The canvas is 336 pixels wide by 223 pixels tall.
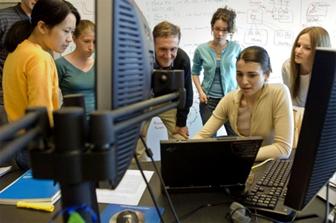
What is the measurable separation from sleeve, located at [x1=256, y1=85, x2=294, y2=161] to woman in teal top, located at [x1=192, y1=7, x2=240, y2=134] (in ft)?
3.98

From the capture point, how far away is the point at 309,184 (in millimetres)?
705

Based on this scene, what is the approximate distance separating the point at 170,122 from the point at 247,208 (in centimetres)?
172

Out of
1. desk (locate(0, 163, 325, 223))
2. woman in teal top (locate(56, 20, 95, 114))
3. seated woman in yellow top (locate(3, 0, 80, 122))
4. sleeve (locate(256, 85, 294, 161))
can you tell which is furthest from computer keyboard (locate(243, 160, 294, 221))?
woman in teal top (locate(56, 20, 95, 114))

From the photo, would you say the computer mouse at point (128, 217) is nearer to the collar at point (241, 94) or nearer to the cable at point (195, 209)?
the cable at point (195, 209)

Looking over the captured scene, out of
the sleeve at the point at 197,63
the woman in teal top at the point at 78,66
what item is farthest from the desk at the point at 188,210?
the sleeve at the point at 197,63

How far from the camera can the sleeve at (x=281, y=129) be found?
1575mm

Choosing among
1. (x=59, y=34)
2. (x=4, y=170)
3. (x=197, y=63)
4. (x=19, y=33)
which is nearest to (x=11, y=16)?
(x=19, y=33)

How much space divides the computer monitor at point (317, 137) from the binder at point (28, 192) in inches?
27.6

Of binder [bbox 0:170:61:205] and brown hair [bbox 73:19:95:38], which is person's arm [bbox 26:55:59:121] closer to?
binder [bbox 0:170:61:205]

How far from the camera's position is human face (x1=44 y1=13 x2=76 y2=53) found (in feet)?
5.52

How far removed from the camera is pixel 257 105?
182 centimetres

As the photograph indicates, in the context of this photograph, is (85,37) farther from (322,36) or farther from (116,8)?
(116,8)

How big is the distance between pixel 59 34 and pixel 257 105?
1.07 metres

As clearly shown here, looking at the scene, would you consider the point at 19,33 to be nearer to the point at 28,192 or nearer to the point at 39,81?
the point at 39,81
